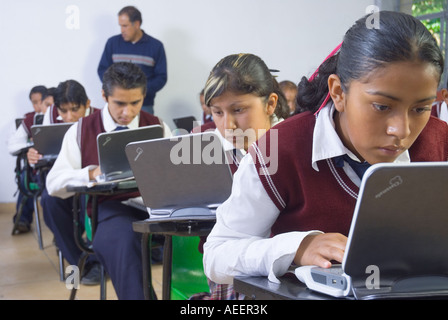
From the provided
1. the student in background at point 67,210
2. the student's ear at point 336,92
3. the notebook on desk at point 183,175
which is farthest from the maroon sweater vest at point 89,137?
the student's ear at point 336,92

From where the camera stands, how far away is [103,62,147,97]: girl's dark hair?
9.94ft

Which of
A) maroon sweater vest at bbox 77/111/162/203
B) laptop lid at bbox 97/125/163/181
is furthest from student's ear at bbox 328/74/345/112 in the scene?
maroon sweater vest at bbox 77/111/162/203

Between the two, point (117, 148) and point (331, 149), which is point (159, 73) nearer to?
point (117, 148)

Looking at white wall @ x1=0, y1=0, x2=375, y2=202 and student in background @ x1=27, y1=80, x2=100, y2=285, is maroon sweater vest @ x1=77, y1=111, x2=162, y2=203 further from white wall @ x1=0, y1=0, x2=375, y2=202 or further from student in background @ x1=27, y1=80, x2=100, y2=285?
white wall @ x1=0, y1=0, x2=375, y2=202

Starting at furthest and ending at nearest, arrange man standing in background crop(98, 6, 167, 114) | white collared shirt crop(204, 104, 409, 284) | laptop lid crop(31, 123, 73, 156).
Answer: man standing in background crop(98, 6, 167, 114), laptop lid crop(31, 123, 73, 156), white collared shirt crop(204, 104, 409, 284)

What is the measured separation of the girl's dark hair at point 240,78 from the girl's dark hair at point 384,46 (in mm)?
887

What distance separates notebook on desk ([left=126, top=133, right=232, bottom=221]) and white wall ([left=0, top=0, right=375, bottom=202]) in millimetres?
4682

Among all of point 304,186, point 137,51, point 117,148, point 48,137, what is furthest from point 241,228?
point 137,51

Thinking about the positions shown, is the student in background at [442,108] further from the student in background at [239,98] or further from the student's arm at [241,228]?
the student's arm at [241,228]

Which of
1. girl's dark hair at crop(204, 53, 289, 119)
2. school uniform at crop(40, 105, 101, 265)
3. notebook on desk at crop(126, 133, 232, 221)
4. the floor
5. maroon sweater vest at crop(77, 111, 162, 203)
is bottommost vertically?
the floor
